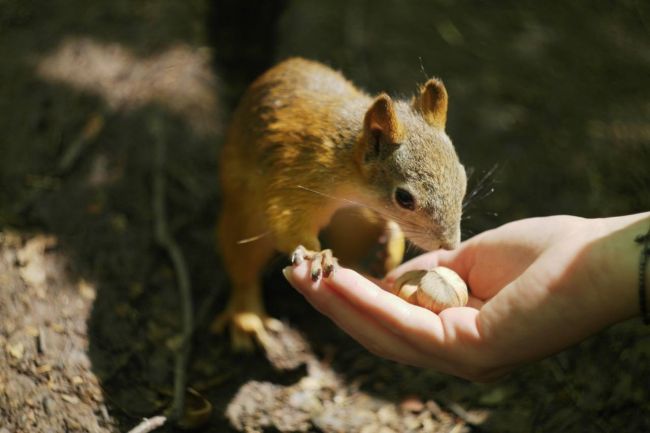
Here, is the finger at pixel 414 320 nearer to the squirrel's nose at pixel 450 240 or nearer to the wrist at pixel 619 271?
the squirrel's nose at pixel 450 240

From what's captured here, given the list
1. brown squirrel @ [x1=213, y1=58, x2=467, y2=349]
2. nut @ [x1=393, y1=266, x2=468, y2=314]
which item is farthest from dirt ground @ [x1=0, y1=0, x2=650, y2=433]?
nut @ [x1=393, y1=266, x2=468, y2=314]

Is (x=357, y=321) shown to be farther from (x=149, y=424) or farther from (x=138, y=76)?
(x=138, y=76)

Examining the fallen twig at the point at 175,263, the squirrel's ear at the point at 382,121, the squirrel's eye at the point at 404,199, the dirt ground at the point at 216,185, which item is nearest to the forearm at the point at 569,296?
the squirrel's eye at the point at 404,199

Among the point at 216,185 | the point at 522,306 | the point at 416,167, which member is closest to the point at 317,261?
the point at 416,167

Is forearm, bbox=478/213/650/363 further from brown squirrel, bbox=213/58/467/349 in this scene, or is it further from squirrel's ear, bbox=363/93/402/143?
squirrel's ear, bbox=363/93/402/143

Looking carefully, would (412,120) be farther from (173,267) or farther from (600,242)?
(173,267)

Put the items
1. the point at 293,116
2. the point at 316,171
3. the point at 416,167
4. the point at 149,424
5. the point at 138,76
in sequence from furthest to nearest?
the point at 138,76, the point at 293,116, the point at 316,171, the point at 149,424, the point at 416,167
